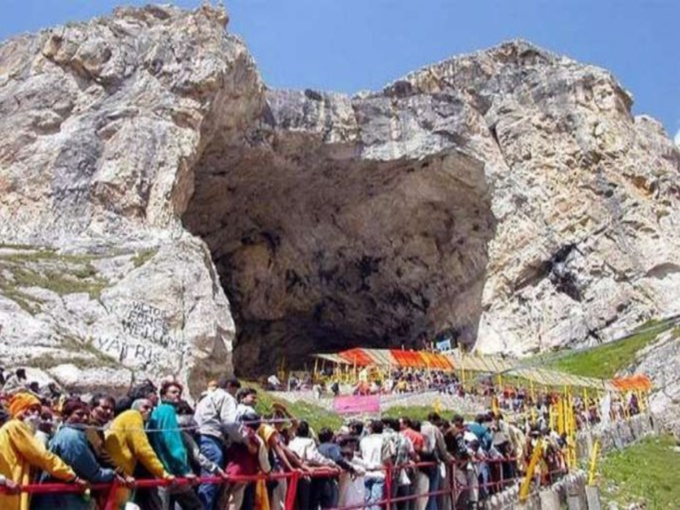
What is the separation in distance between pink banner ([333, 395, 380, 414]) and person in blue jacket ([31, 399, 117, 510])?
21.9 meters

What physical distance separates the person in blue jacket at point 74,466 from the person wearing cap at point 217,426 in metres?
1.64

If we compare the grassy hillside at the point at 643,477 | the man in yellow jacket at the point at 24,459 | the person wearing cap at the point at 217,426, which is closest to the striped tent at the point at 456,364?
the grassy hillside at the point at 643,477

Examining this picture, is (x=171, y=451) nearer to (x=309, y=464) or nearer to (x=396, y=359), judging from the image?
(x=309, y=464)

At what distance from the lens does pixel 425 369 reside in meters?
37.9

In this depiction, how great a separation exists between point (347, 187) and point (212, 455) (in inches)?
1515

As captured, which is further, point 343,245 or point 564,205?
point 343,245

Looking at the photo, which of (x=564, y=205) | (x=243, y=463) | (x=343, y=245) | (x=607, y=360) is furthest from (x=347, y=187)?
(x=243, y=463)

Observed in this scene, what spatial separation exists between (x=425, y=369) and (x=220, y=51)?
1771cm

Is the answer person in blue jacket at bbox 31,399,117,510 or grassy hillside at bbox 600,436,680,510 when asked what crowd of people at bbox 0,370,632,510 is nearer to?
person in blue jacket at bbox 31,399,117,510

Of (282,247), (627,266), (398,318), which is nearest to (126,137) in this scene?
(282,247)

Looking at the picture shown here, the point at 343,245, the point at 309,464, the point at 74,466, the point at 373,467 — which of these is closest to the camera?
the point at 74,466

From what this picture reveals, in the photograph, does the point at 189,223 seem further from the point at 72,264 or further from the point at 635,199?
the point at 635,199

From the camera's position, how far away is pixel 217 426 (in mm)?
7703

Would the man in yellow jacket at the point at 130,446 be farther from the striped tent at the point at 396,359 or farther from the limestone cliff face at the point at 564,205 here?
the limestone cliff face at the point at 564,205
